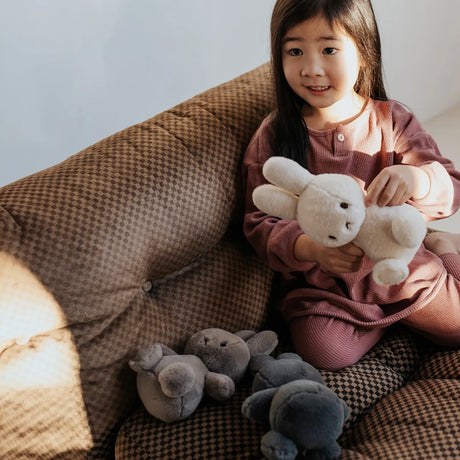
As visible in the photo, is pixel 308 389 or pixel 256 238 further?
pixel 256 238

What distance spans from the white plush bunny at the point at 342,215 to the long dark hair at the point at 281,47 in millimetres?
313

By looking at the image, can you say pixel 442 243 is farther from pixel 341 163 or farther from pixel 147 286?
pixel 147 286

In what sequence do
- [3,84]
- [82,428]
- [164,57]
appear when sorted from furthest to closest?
1. [164,57]
2. [3,84]
3. [82,428]

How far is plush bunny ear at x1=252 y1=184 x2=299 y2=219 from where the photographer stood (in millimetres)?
936

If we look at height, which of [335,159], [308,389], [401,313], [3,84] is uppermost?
[3,84]

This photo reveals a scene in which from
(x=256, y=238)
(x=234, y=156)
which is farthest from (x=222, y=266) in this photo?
(x=234, y=156)

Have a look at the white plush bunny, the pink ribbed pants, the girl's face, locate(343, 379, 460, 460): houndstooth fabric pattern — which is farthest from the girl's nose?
locate(343, 379, 460, 460): houndstooth fabric pattern

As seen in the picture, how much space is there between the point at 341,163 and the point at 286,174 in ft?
1.25

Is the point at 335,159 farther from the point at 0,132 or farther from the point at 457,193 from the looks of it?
the point at 0,132

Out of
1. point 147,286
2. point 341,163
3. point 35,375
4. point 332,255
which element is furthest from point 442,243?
point 35,375

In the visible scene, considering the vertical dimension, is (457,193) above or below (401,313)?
above

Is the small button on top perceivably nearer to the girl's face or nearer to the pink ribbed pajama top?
the pink ribbed pajama top

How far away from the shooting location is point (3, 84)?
149 cm

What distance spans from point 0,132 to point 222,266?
71cm
